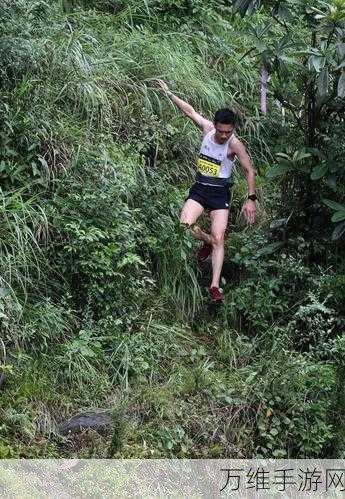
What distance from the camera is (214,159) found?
639 cm

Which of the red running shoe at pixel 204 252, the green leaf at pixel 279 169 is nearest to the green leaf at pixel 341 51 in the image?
the green leaf at pixel 279 169

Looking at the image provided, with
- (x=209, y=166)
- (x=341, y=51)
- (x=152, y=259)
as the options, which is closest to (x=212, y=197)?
(x=209, y=166)

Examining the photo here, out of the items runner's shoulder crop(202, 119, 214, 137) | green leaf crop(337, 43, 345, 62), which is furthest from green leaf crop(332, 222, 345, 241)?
runner's shoulder crop(202, 119, 214, 137)

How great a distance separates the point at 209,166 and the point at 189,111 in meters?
0.66

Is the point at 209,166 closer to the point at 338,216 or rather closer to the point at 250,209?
the point at 250,209

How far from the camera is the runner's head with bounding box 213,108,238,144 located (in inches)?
242

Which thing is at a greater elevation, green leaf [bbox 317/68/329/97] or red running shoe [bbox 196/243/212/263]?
green leaf [bbox 317/68/329/97]

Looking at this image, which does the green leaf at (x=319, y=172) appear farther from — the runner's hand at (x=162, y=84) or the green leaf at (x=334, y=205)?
the runner's hand at (x=162, y=84)

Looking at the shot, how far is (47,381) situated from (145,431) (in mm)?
725


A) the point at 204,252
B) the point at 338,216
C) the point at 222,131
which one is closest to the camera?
the point at 338,216

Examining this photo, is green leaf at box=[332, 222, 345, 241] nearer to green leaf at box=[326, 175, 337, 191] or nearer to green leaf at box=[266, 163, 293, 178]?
green leaf at box=[326, 175, 337, 191]

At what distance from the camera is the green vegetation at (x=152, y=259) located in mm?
4875

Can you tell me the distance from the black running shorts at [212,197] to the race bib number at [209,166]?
0.11 metres

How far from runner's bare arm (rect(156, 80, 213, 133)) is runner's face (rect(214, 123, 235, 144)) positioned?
256mm
